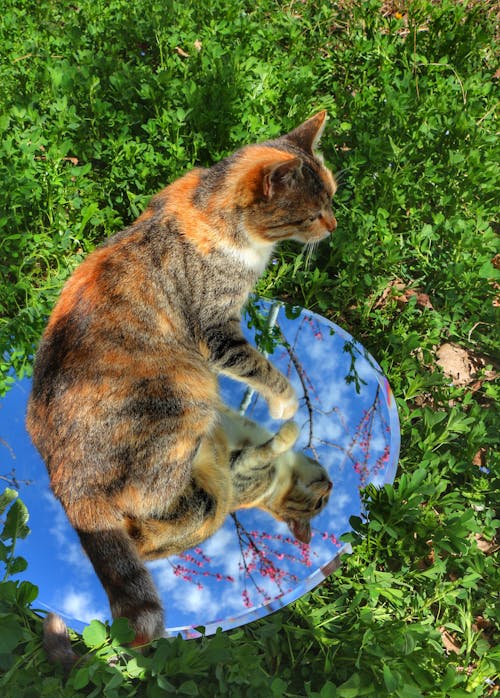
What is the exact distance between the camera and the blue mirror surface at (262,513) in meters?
2.53

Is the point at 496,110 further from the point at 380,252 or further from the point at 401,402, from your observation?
the point at 401,402

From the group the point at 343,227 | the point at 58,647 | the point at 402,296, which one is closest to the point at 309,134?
the point at 343,227

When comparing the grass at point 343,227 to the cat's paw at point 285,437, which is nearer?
the grass at point 343,227

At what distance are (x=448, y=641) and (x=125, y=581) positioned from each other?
145cm

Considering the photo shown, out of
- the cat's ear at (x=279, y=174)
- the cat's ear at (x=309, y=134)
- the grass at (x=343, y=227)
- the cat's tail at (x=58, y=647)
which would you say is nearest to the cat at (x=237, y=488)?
the grass at (x=343, y=227)

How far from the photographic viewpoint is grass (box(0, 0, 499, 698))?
2.31m

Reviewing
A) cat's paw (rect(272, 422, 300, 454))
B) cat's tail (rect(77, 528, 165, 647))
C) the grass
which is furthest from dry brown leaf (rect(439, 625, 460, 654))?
cat's tail (rect(77, 528, 165, 647))

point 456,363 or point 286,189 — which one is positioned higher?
point 286,189

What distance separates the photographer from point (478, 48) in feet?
14.9

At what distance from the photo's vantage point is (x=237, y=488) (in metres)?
2.75

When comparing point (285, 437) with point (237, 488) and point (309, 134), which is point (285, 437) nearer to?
point (237, 488)

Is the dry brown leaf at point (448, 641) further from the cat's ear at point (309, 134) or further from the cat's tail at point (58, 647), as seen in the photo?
the cat's ear at point (309, 134)

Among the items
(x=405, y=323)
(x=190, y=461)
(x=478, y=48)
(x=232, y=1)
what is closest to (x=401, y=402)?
(x=405, y=323)

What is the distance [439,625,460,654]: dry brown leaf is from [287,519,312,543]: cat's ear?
0.66m
